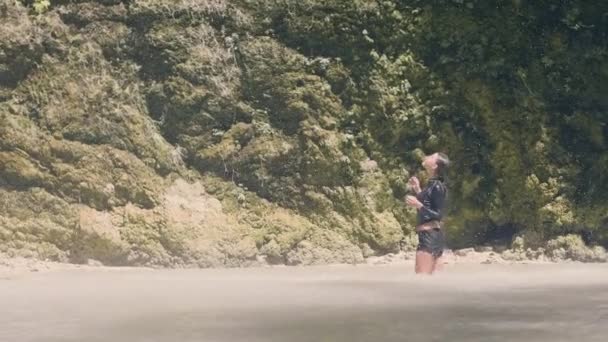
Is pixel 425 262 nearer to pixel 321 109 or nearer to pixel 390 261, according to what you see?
pixel 390 261

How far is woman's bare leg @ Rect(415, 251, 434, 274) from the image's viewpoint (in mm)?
9867

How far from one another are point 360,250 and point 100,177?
3.50 meters

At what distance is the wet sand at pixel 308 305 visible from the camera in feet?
19.3

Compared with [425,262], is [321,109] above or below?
above

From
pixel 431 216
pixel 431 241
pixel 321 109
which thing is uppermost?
pixel 321 109

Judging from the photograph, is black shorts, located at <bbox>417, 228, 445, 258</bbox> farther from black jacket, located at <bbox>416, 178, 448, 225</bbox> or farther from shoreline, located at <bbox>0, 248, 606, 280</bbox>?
shoreline, located at <bbox>0, 248, 606, 280</bbox>

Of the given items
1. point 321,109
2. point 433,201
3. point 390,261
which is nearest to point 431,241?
point 433,201

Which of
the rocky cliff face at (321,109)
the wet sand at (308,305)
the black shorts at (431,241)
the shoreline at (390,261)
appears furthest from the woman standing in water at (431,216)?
the rocky cliff face at (321,109)

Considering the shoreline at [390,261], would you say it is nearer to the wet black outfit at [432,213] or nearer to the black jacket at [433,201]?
the wet black outfit at [432,213]

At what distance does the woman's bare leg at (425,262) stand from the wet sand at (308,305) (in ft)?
0.48

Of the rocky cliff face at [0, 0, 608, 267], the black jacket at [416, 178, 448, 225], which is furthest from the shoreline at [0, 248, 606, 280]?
the black jacket at [416, 178, 448, 225]

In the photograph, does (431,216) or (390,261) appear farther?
(390,261)

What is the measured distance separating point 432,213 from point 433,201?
130 mm

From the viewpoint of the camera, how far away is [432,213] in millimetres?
9836
